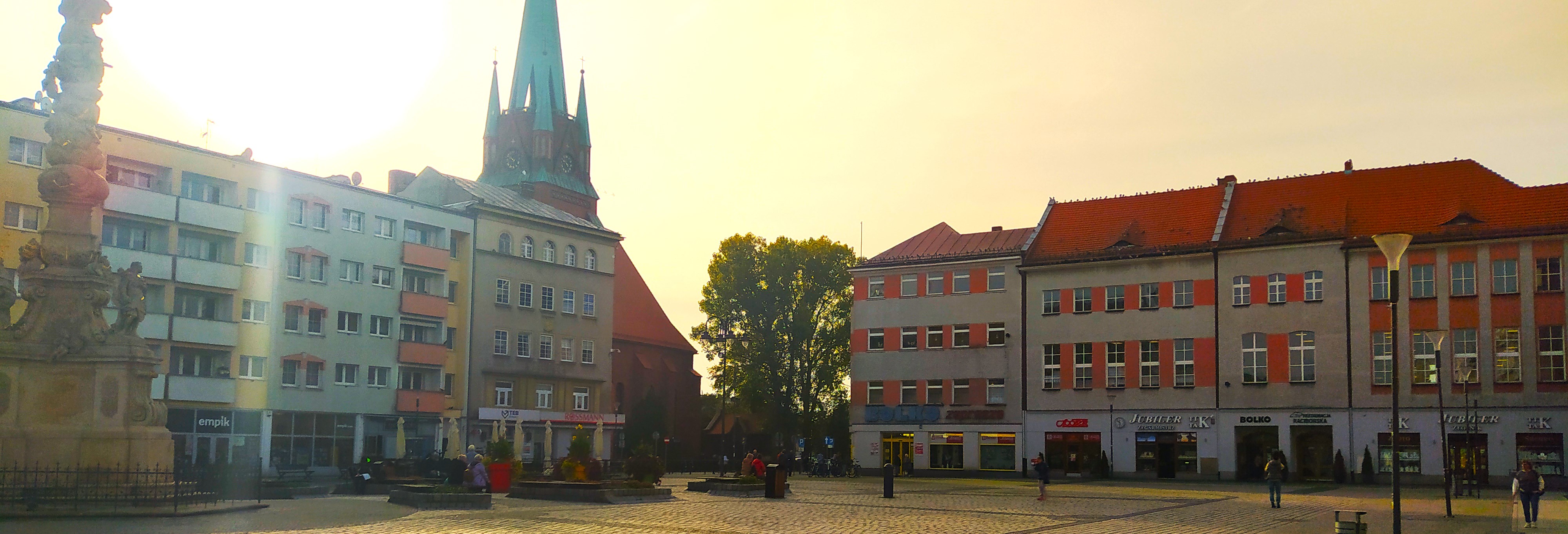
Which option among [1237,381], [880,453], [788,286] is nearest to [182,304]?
[880,453]

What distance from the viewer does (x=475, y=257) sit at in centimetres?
7162

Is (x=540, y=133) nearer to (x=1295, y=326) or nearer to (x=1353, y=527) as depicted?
(x=1295, y=326)

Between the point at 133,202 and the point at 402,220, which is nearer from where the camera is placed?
the point at 133,202

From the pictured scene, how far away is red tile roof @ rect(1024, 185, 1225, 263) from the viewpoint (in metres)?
61.8

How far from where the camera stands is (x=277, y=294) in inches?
2425

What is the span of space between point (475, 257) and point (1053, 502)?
1665 inches

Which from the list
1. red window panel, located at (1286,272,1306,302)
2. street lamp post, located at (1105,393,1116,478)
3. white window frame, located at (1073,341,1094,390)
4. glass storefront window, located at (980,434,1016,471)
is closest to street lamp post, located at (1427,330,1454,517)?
red window panel, located at (1286,272,1306,302)

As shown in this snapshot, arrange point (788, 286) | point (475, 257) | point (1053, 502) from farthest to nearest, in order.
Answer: point (788, 286) → point (475, 257) → point (1053, 502)

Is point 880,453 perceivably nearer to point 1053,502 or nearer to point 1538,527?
point 1053,502

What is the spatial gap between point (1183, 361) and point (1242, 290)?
397cm

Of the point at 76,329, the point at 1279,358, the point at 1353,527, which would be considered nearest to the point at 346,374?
the point at 76,329

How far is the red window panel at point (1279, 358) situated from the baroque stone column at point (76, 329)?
4462cm

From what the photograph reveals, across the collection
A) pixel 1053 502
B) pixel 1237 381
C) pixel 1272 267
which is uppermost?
pixel 1272 267

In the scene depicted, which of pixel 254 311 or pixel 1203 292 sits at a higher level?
pixel 1203 292
